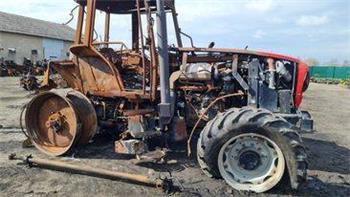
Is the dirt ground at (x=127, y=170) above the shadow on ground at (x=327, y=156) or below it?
above

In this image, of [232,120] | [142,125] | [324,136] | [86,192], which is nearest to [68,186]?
[86,192]

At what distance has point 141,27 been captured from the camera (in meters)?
6.25

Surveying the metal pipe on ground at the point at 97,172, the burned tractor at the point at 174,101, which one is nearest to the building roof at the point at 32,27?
the burned tractor at the point at 174,101

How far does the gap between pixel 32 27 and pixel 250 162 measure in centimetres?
4361

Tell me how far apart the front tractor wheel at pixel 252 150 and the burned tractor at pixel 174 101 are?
0.01m

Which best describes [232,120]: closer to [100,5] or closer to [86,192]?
[86,192]

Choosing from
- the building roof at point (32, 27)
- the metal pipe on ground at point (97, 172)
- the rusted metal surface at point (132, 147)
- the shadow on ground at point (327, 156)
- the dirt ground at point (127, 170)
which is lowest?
the shadow on ground at point (327, 156)

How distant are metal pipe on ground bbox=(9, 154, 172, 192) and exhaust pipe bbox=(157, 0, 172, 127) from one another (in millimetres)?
1249

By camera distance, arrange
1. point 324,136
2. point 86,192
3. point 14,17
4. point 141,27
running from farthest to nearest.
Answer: point 14,17 < point 324,136 < point 141,27 < point 86,192

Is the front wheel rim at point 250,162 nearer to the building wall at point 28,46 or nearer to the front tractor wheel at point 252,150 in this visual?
the front tractor wheel at point 252,150

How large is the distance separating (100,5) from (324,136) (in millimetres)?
5754

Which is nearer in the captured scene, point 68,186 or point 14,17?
point 68,186

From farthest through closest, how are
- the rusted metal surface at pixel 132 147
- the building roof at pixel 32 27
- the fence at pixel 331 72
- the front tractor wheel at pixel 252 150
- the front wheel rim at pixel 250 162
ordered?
the building roof at pixel 32 27 < the fence at pixel 331 72 < the rusted metal surface at pixel 132 147 < the front wheel rim at pixel 250 162 < the front tractor wheel at pixel 252 150

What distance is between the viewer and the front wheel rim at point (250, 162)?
209 inches
